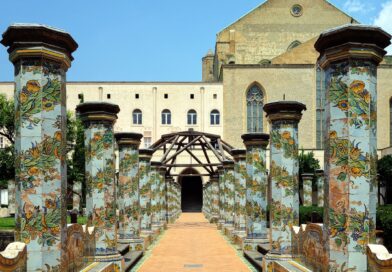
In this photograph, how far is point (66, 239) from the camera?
883 centimetres

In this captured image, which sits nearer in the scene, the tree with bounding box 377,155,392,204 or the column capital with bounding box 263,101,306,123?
the column capital with bounding box 263,101,306,123

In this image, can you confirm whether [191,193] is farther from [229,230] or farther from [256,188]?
[256,188]

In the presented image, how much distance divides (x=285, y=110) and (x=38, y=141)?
19.7 ft

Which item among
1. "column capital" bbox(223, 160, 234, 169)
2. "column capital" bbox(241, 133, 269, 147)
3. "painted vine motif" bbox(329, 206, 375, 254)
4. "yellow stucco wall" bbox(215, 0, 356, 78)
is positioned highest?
"yellow stucco wall" bbox(215, 0, 356, 78)

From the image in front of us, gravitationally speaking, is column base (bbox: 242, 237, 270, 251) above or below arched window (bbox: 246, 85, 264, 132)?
below

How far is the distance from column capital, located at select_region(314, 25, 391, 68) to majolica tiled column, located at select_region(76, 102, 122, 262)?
19.3 ft

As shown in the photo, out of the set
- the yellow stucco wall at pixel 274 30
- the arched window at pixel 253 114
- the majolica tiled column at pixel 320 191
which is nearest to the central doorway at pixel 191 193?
the arched window at pixel 253 114

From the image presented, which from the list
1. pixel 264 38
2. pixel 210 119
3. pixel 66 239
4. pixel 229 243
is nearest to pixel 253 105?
pixel 210 119

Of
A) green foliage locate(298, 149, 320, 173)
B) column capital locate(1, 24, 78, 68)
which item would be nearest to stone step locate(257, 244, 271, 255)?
column capital locate(1, 24, 78, 68)

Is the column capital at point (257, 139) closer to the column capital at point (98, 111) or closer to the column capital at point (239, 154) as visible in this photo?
the column capital at point (239, 154)

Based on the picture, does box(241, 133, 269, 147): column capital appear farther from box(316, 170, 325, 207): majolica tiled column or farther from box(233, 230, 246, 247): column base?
box(316, 170, 325, 207): majolica tiled column

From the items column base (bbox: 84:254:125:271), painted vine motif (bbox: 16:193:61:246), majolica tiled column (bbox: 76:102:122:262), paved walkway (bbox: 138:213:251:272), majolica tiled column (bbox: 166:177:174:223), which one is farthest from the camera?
majolica tiled column (bbox: 166:177:174:223)

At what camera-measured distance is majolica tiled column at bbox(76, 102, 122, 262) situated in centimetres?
1241

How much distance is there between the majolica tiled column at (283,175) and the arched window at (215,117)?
39.3 meters
